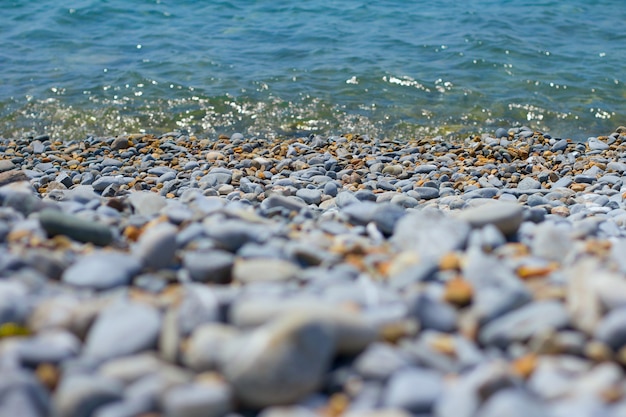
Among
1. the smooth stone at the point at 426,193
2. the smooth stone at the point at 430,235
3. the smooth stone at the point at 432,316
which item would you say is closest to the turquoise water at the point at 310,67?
the smooth stone at the point at 426,193

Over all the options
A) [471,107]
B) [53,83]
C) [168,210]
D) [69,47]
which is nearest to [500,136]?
[471,107]

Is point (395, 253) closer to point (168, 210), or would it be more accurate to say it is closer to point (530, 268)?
point (530, 268)

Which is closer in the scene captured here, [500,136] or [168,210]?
[168,210]

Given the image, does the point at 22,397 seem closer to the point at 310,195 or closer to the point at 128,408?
the point at 128,408

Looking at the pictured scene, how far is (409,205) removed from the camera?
15.1 ft

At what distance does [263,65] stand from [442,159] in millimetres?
4198

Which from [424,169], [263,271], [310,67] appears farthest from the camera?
[310,67]

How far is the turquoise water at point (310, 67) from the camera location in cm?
805

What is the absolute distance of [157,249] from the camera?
2.35 meters

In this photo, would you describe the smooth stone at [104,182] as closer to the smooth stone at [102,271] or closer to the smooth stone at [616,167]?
the smooth stone at [102,271]

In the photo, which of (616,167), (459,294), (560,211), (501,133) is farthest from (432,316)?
(501,133)

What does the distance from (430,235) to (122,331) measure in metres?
1.17

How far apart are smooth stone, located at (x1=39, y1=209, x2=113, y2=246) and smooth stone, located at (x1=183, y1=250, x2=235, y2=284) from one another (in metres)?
0.52

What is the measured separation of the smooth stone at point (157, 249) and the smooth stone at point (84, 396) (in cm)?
72
